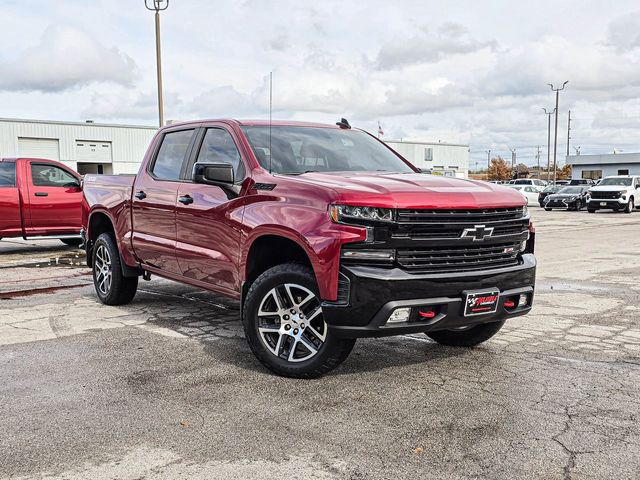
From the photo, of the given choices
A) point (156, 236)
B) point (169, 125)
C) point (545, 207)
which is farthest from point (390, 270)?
point (545, 207)

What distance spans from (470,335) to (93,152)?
52.0 metres

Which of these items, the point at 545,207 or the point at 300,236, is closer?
the point at 300,236

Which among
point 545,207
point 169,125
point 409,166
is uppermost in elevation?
point 169,125

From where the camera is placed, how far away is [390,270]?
4254 millimetres

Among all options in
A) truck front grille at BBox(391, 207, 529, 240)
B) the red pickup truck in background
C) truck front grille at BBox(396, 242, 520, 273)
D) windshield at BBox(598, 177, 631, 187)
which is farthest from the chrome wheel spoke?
windshield at BBox(598, 177, 631, 187)

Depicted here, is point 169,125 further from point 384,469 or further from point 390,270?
point 384,469

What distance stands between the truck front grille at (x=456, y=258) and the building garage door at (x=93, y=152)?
52.2 meters

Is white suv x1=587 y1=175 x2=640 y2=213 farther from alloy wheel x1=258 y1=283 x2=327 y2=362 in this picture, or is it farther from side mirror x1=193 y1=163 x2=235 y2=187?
alloy wheel x1=258 y1=283 x2=327 y2=362

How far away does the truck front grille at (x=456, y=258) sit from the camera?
4.33m

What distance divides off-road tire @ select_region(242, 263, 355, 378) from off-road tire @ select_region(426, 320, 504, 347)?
1.39m

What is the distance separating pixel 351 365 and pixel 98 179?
13.1ft

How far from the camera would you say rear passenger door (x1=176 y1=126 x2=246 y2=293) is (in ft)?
17.4

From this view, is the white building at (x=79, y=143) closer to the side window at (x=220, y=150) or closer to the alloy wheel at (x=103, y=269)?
the alloy wheel at (x=103, y=269)

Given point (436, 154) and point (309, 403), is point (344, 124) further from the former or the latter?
point (436, 154)
